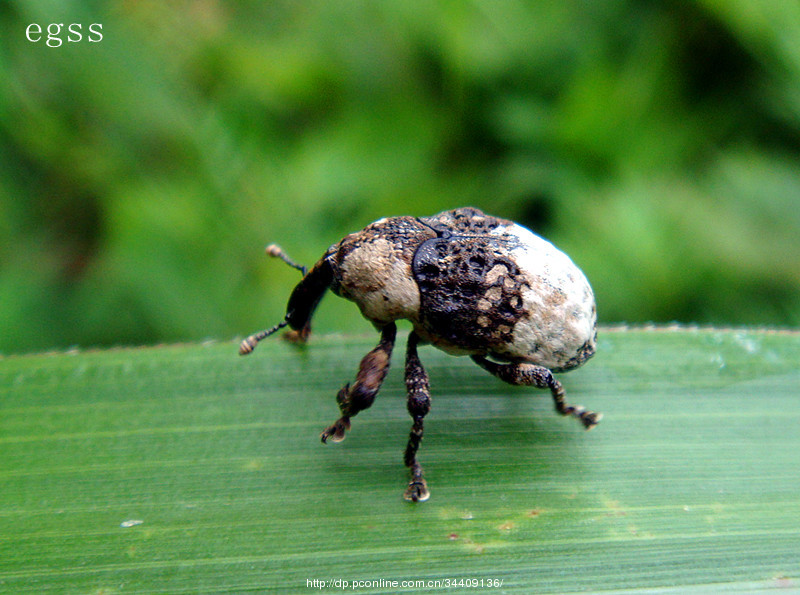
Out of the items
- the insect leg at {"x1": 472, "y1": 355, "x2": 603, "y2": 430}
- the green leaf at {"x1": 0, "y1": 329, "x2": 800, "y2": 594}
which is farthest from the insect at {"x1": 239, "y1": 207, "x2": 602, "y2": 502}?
the green leaf at {"x1": 0, "y1": 329, "x2": 800, "y2": 594}

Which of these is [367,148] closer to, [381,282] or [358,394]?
[381,282]

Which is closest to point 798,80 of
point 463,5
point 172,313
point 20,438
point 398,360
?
point 463,5

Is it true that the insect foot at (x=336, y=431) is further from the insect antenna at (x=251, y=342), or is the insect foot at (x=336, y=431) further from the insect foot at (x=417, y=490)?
the insect antenna at (x=251, y=342)

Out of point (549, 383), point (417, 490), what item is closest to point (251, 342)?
point (417, 490)

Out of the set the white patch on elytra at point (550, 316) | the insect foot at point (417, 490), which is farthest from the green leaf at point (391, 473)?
→ the white patch on elytra at point (550, 316)

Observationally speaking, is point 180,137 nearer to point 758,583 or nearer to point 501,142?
point 501,142

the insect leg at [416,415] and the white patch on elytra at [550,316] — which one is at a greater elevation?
the white patch on elytra at [550,316]

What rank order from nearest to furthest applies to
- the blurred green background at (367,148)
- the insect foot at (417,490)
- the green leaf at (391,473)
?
the green leaf at (391,473) → the insect foot at (417,490) → the blurred green background at (367,148)
